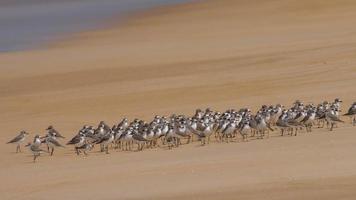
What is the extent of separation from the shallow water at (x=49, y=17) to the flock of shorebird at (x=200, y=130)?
16610mm

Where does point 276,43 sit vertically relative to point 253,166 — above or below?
above

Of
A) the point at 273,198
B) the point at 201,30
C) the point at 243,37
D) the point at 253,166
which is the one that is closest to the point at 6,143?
the point at 253,166

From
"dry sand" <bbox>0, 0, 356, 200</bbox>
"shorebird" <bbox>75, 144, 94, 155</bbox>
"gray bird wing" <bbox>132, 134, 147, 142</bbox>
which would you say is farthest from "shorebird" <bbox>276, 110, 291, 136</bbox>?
"shorebird" <bbox>75, 144, 94, 155</bbox>

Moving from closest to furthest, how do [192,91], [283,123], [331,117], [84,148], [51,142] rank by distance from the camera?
[283,123] < [331,117] < [84,148] < [51,142] < [192,91]

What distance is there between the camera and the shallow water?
37156 mm

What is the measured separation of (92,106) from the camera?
23.0m

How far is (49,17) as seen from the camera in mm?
43656

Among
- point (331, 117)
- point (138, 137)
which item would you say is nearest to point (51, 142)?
point (138, 137)

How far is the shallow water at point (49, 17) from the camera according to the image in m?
37.2

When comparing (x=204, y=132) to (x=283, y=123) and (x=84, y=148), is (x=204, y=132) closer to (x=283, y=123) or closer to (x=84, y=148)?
(x=283, y=123)

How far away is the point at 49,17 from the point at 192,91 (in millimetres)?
20834

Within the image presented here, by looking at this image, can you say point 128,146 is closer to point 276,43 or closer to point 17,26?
point 276,43

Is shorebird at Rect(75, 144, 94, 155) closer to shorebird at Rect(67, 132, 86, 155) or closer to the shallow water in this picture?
shorebird at Rect(67, 132, 86, 155)

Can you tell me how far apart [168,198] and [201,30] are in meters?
23.9
